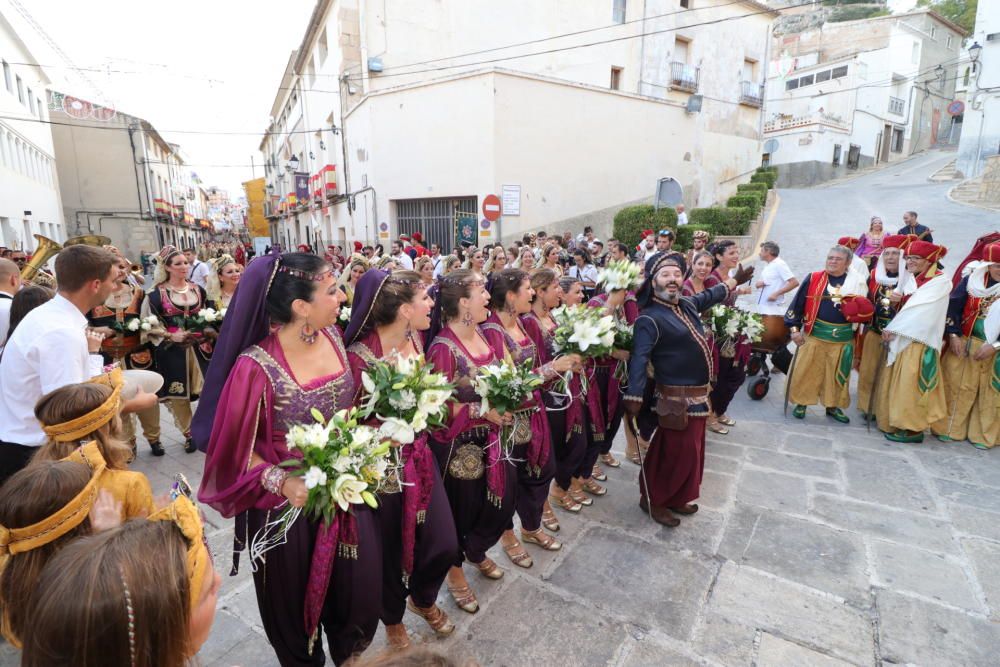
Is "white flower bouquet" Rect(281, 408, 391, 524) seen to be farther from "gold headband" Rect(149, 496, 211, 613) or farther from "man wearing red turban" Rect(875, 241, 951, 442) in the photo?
"man wearing red turban" Rect(875, 241, 951, 442)

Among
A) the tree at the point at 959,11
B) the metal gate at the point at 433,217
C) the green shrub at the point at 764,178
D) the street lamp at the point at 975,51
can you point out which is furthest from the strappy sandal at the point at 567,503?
the tree at the point at 959,11

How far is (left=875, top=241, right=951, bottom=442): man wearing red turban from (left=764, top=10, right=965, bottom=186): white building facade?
103ft

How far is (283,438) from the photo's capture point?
2.36 m

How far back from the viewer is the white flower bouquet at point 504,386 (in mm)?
2916

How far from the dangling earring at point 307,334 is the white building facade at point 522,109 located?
14319 mm

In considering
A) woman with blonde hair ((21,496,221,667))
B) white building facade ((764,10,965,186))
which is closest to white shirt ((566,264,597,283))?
woman with blonde hair ((21,496,221,667))

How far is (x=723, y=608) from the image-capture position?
3238mm

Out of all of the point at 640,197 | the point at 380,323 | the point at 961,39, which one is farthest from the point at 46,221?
the point at 961,39

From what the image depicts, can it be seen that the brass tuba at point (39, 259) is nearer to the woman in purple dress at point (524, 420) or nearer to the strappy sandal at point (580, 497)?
the woman in purple dress at point (524, 420)

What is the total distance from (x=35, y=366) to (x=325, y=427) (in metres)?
1.71

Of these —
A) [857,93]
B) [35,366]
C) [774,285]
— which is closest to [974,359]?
[774,285]

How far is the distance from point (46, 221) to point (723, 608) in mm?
33670

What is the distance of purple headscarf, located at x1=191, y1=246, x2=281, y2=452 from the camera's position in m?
2.37

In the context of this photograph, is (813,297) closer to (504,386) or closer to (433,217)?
(504,386)
